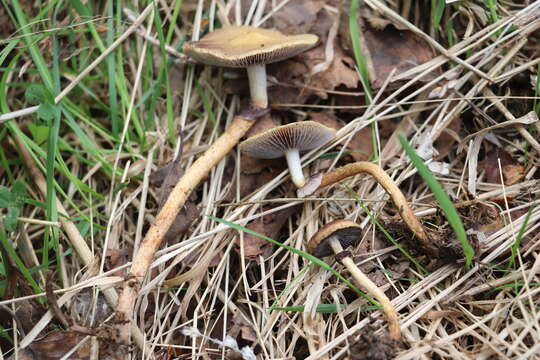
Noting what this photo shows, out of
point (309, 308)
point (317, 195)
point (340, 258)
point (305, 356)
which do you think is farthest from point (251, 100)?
point (305, 356)

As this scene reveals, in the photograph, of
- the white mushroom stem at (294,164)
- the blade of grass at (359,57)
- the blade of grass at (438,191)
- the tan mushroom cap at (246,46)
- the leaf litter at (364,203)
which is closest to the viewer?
the blade of grass at (438,191)

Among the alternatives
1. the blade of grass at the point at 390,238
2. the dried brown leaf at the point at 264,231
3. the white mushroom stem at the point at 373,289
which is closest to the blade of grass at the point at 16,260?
the dried brown leaf at the point at 264,231

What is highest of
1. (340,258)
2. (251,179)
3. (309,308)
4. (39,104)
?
(39,104)

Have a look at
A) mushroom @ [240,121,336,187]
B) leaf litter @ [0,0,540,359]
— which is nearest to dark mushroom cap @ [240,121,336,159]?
mushroom @ [240,121,336,187]

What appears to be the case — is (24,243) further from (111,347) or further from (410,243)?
(410,243)

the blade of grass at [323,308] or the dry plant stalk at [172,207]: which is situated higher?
the dry plant stalk at [172,207]

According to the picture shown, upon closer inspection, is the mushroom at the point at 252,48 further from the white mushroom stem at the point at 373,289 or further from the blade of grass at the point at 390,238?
the white mushroom stem at the point at 373,289

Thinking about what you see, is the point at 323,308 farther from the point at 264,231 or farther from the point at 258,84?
the point at 258,84
